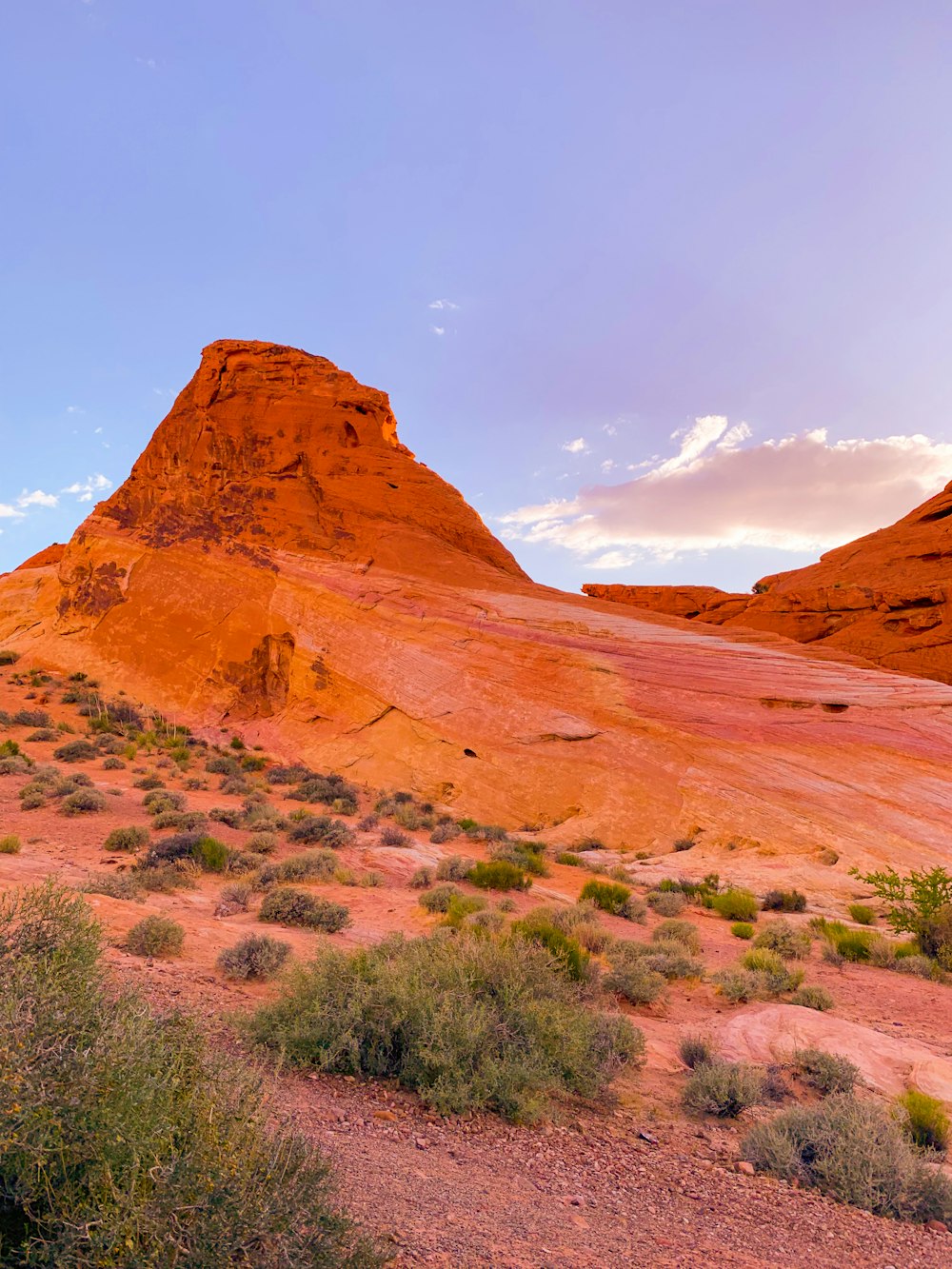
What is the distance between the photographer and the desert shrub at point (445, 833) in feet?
50.4

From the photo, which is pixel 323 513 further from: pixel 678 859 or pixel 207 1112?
pixel 207 1112

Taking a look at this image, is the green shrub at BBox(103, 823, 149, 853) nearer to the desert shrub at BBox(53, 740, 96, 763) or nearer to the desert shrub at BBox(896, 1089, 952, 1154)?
the desert shrub at BBox(53, 740, 96, 763)

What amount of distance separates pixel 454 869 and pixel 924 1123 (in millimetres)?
7989

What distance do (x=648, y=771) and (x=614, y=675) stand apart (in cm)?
322

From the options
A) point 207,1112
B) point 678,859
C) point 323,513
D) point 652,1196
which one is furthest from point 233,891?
point 323,513

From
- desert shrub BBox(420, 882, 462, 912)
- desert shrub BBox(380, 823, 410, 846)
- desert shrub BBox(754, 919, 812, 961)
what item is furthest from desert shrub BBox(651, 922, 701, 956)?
desert shrub BBox(380, 823, 410, 846)

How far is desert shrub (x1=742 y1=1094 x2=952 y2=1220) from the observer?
386cm

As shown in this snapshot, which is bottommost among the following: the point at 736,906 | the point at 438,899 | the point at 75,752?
the point at 736,906

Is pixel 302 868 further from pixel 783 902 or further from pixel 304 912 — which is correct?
pixel 783 902

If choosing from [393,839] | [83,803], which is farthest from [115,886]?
Answer: [393,839]

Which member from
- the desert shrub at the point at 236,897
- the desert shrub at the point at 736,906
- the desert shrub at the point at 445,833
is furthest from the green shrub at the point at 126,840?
the desert shrub at the point at 736,906

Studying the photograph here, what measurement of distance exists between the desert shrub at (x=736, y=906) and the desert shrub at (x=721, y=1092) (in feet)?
22.9

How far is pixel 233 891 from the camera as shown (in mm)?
8891

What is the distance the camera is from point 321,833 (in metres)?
13.4
